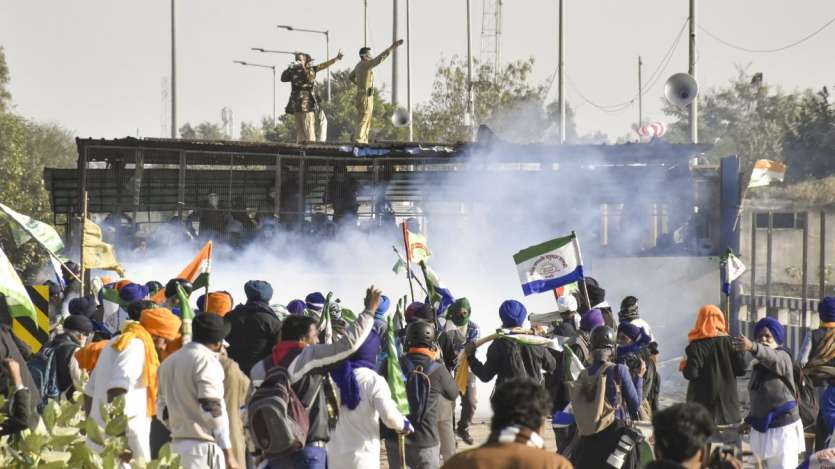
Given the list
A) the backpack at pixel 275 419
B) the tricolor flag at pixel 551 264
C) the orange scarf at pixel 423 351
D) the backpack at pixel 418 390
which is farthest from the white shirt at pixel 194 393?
the tricolor flag at pixel 551 264

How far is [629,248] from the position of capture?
21.5m

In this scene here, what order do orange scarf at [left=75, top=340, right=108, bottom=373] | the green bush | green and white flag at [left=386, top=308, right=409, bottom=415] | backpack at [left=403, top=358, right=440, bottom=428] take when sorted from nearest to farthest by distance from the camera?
the green bush, orange scarf at [left=75, top=340, right=108, bottom=373], green and white flag at [left=386, top=308, right=409, bottom=415], backpack at [left=403, top=358, right=440, bottom=428]

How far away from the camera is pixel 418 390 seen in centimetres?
923

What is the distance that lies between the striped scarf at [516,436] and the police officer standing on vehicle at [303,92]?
19.7 meters

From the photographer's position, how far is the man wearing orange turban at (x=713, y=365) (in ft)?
33.7

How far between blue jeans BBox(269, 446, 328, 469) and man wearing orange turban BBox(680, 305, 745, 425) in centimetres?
354

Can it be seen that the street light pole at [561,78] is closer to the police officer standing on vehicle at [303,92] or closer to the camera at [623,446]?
the police officer standing on vehicle at [303,92]

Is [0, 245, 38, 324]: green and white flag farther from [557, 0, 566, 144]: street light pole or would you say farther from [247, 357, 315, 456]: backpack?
[557, 0, 566, 144]: street light pole

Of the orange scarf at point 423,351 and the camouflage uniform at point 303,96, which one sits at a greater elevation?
the camouflage uniform at point 303,96

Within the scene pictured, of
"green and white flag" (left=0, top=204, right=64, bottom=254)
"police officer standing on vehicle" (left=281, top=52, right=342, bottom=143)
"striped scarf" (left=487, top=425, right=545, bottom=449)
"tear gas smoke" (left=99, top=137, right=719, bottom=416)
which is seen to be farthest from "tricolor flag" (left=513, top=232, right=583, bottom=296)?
"police officer standing on vehicle" (left=281, top=52, right=342, bottom=143)

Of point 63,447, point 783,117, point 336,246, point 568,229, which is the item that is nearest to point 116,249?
point 336,246

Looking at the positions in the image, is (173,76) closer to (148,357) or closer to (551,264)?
(551,264)

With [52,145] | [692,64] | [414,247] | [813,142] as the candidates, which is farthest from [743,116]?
[414,247]

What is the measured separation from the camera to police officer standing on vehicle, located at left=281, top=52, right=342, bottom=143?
24.6 m
